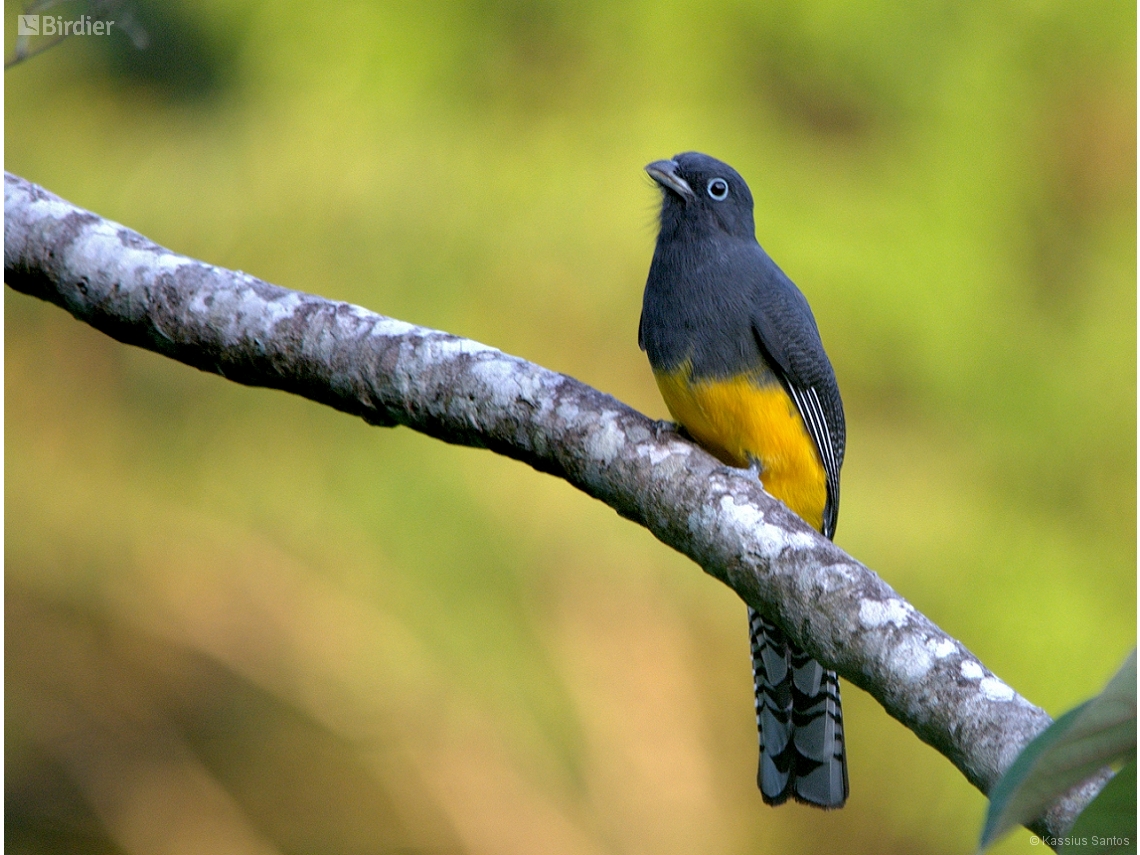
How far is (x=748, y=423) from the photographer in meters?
3.75

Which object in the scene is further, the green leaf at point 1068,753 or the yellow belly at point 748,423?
the yellow belly at point 748,423

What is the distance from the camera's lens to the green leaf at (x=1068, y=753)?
1.22m

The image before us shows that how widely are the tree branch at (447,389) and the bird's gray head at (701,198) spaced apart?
1.29m

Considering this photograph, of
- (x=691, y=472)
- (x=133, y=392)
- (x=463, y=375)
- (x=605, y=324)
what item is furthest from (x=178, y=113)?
(x=691, y=472)

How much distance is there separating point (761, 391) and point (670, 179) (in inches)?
40.4

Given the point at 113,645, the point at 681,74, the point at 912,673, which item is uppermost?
the point at 681,74

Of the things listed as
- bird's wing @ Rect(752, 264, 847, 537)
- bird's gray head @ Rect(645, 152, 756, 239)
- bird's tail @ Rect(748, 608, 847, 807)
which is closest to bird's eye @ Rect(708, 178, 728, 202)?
bird's gray head @ Rect(645, 152, 756, 239)

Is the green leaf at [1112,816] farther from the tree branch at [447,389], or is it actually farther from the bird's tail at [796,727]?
the bird's tail at [796,727]

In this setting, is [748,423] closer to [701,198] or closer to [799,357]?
[799,357]

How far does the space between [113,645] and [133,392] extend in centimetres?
182

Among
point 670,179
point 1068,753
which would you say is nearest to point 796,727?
point 670,179

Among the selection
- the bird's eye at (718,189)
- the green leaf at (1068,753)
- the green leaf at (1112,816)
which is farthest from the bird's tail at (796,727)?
the green leaf at (1068,753)

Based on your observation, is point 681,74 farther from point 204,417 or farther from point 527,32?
point 204,417

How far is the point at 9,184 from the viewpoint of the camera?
355 centimetres
